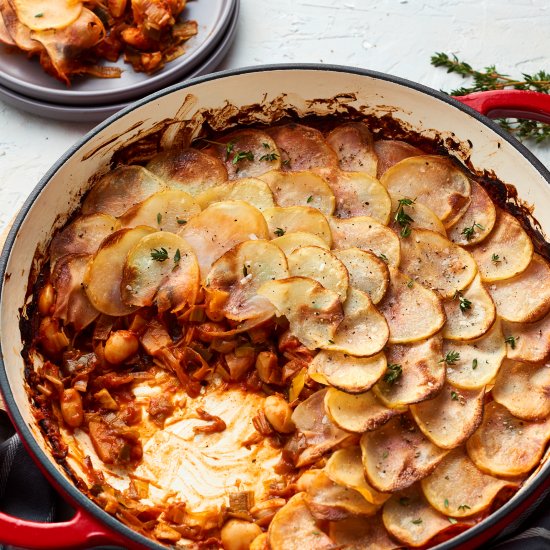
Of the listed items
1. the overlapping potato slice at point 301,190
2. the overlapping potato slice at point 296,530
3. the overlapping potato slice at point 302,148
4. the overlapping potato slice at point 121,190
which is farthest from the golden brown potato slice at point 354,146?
the overlapping potato slice at point 296,530

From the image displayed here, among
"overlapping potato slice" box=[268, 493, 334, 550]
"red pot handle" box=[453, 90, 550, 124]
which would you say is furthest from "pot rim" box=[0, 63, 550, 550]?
"overlapping potato slice" box=[268, 493, 334, 550]

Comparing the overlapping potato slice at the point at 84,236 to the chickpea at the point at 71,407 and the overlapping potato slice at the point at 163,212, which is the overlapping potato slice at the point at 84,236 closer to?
the overlapping potato slice at the point at 163,212

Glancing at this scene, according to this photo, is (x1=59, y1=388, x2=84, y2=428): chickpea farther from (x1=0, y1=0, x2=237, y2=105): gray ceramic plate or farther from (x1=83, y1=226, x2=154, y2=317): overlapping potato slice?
(x1=0, y1=0, x2=237, y2=105): gray ceramic plate

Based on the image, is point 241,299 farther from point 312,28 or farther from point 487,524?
point 312,28

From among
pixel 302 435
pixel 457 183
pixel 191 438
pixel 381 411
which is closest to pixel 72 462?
pixel 191 438

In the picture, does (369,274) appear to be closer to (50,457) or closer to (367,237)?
(367,237)
